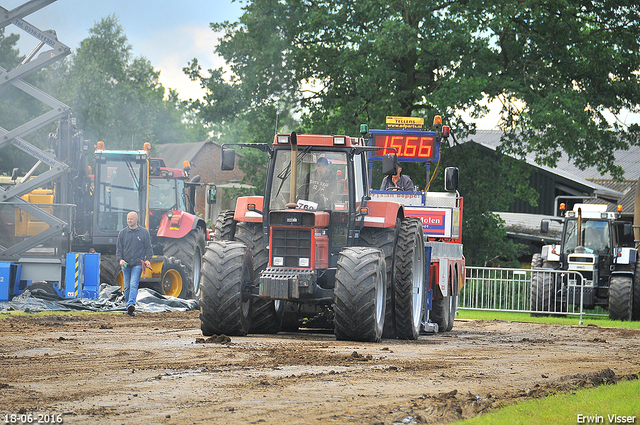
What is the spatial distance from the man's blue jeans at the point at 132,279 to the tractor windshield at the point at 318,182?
462 cm

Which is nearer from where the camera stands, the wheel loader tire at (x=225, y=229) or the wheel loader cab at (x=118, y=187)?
the wheel loader tire at (x=225, y=229)

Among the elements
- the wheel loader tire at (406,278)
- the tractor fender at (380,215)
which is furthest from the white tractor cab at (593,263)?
the tractor fender at (380,215)

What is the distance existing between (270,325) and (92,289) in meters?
5.67

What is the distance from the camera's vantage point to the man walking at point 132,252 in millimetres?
15180

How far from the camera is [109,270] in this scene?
18.2 meters

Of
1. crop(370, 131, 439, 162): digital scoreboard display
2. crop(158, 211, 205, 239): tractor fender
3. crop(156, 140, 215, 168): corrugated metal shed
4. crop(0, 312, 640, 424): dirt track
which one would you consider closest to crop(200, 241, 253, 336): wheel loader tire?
crop(0, 312, 640, 424): dirt track

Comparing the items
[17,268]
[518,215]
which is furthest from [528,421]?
[518,215]

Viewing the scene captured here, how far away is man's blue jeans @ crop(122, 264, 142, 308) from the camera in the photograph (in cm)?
1524

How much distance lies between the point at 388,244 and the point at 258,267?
1.82m

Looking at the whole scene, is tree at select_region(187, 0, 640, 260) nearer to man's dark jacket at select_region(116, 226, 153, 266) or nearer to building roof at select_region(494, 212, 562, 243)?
building roof at select_region(494, 212, 562, 243)

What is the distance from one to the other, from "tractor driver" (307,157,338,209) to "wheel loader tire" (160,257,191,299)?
792 centimetres

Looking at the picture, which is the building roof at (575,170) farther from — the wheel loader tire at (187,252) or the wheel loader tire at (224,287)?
the wheel loader tire at (224,287)

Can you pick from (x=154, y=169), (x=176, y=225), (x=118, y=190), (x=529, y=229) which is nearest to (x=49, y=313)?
(x=118, y=190)

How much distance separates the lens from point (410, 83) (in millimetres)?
28016
